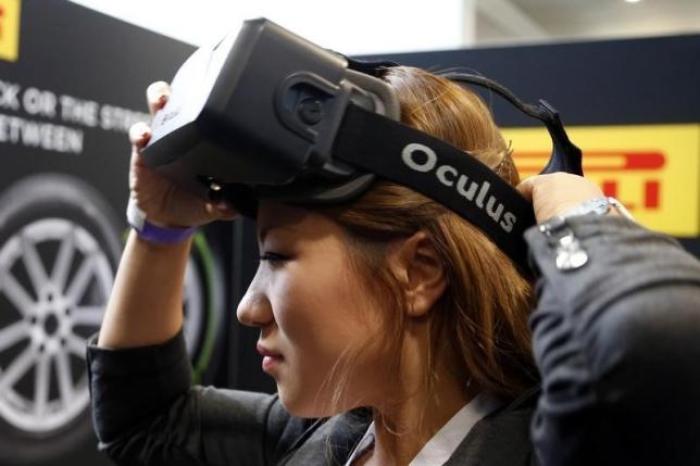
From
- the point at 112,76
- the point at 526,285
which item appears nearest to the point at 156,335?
the point at 526,285

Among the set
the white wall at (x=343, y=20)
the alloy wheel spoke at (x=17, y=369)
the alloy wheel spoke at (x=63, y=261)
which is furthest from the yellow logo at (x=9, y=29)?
the white wall at (x=343, y=20)

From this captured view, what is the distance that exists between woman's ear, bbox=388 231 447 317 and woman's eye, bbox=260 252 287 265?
0.33ft

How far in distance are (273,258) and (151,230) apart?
0.25 m

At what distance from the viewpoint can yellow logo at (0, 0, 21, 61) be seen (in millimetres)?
1345

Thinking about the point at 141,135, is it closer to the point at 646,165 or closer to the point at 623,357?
the point at 623,357

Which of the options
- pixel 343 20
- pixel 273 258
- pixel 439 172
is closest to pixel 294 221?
pixel 273 258

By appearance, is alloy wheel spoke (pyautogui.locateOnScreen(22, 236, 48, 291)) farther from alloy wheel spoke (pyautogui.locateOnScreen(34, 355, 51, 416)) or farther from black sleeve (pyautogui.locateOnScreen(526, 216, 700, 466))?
black sleeve (pyautogui.locateOnScreen(526, 216, 700, 466))

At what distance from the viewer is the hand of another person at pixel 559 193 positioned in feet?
2.18

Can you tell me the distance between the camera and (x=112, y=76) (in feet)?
5.26

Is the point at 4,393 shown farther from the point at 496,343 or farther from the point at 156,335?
the point at 496,343

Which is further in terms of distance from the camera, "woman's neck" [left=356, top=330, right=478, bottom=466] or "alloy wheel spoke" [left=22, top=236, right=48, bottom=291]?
"alloy wheel spoke" [left=22, top=236, right=48, bottom=291]

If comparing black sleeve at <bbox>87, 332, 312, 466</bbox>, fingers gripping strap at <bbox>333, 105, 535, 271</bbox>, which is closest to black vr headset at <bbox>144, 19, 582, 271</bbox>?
fingers gripping strap at <bbox>333, 105, 535, 271</bbox>

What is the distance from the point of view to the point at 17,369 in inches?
55.1

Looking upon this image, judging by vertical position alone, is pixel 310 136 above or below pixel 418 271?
above
